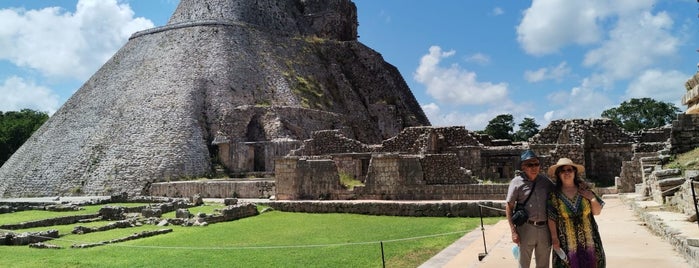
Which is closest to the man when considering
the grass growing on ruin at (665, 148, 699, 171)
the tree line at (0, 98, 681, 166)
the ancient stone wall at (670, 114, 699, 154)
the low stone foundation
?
the grass growing on ruin at (665, 148, 699, 171)

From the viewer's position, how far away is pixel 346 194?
19.2 meters

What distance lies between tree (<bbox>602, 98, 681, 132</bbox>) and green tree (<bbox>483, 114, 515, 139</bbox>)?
39.3 ft

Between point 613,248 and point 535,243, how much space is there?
2882 mm

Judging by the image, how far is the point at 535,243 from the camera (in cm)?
545

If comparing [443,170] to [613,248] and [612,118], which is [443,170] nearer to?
[613,248]

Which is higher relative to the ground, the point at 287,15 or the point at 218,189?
the point at 287,15

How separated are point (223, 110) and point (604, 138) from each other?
24522mm

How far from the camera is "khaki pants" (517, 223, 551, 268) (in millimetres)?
5418

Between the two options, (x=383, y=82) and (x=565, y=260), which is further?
(x=383, y=82)

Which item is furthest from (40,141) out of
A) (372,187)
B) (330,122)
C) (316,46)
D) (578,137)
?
(578,137)

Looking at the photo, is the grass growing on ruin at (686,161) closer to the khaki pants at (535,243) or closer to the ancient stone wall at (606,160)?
the khaki pants at (535,243)

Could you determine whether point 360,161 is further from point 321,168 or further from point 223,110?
point 223,110

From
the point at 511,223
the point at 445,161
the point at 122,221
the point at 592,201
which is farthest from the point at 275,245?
the point at 445,161

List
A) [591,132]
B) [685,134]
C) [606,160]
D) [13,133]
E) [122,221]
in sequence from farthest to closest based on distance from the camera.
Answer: [13,133], [591,132], [606,160], [122,221], [685,134]
